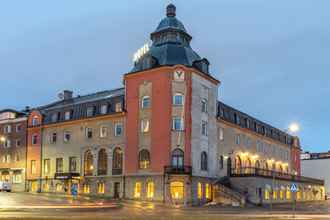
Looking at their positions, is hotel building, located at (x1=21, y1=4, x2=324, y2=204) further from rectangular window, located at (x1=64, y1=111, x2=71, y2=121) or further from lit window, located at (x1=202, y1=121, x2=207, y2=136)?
lit window, located at (x1=202, y1=121, x2=207, y2=136)

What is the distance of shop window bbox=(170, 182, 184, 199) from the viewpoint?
62025 mm

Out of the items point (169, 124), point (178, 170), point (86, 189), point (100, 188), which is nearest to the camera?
point (178, 170)

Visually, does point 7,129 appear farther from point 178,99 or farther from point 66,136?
point 178,99

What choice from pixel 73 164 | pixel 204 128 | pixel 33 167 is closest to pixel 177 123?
pixel 204 128

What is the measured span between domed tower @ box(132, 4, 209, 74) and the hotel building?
0.14 metres

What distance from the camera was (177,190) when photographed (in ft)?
205

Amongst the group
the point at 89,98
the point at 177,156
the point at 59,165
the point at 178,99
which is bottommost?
the point at 59,165

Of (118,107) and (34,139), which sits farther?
(34,139)

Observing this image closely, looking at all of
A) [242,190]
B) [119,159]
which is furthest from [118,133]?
[242,190]

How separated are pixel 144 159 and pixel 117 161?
557 cm

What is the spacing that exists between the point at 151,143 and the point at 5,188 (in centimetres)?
2719

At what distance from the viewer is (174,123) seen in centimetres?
6456

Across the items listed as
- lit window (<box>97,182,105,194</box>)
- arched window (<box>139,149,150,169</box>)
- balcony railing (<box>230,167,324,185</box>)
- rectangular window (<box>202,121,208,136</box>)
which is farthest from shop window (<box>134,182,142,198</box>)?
balcony railing (<box>230,167,324,185</box>)

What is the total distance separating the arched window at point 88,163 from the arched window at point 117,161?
461 cm
